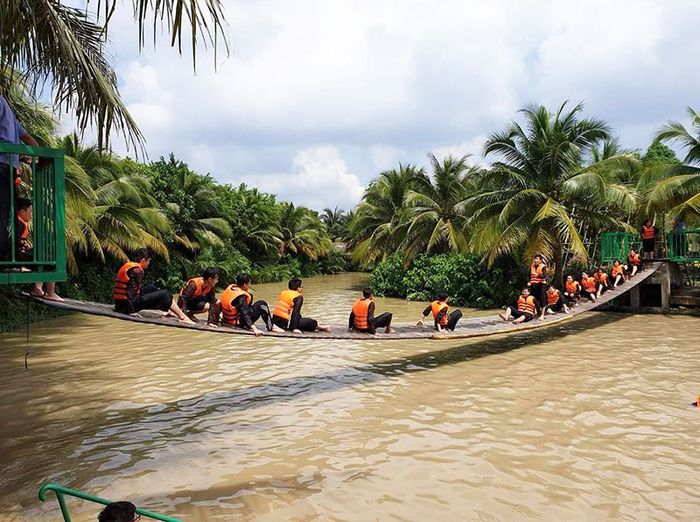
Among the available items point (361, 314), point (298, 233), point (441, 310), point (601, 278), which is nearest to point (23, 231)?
point (361, 314)

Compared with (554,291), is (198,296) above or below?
above

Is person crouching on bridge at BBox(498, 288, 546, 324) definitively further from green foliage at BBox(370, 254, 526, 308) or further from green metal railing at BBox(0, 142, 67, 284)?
green metal railing at BBox(0, 142, 67, 284)

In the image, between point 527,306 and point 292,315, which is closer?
point 292,315

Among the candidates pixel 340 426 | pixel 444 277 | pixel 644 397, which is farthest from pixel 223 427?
pixel 444 277

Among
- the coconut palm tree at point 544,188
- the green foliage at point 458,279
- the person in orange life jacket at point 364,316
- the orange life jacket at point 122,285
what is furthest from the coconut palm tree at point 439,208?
the orange life jacket at point 122,285

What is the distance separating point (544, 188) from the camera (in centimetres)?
1437

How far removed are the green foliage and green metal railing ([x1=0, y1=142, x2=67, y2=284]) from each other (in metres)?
14.0

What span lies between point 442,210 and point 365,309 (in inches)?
522

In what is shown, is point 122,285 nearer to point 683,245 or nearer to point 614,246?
point 614,246

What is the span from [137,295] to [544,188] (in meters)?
11.7

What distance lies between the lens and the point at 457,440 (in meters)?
5.23

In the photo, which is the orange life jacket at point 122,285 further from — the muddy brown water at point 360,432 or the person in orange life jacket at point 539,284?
the person in orange life jacket at point 539,284

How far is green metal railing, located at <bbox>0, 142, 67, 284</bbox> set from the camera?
3375 millimetres

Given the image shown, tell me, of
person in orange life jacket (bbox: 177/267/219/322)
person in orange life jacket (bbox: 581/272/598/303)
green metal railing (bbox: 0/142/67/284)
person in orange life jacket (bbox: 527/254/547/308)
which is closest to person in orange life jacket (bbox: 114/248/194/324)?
person in orange life jacket (bbox: 177/267/219/322)
